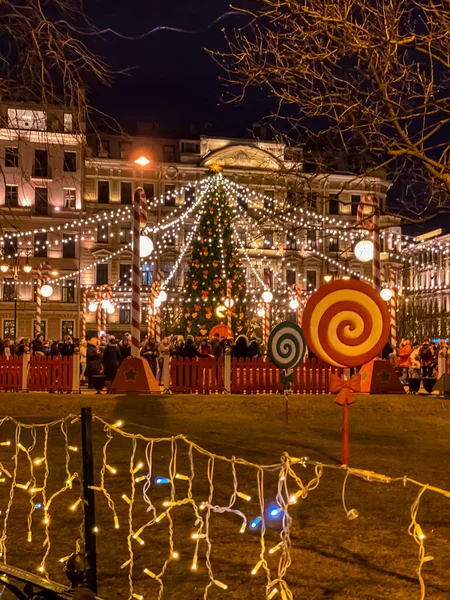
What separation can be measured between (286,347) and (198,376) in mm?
5352

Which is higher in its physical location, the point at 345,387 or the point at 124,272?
the point at 124,272

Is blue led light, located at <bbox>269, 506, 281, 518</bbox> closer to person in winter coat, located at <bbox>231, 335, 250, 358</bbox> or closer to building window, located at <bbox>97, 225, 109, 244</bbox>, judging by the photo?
person in winter coat, located at <bbox>231, 335, 250, 358</bbox>

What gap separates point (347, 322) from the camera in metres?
10.1

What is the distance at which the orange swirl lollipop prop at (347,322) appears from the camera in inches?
393

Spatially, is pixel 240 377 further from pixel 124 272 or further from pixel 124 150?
pixel 124 150

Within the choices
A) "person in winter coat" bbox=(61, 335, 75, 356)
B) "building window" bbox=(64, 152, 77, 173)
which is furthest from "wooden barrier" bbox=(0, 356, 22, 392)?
"building window" bbox=(64, 152, 77, 173)

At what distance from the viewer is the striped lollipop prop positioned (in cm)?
1575

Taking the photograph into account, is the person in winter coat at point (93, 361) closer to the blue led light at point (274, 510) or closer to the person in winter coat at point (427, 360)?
the person in winter coat at point (427, 360)

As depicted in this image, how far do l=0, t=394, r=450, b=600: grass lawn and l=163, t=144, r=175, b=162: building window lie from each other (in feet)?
199

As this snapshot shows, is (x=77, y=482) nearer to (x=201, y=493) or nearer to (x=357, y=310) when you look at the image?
(x=201, y=493)

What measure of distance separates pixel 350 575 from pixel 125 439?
6.86m

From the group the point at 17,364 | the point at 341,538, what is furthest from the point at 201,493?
the point at 17,364

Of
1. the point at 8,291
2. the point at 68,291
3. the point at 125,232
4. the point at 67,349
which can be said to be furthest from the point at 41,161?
the point at 125,232

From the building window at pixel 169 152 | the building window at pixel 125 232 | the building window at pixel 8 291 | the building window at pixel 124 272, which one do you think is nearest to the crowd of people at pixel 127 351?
the building window at pixel 8 291
